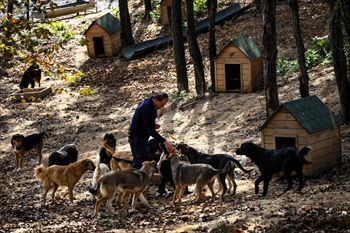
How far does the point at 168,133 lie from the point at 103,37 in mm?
12631

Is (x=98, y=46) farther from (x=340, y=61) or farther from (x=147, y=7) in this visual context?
(x=340, y=61)

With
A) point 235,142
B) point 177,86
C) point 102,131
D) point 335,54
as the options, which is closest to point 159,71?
point 177,86

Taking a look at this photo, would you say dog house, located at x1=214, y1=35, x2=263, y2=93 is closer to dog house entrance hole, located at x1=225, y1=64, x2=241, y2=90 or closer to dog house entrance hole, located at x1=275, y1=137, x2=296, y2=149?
dog house entrance hole, located at x1=225, y1=64, x2=241, y2=90

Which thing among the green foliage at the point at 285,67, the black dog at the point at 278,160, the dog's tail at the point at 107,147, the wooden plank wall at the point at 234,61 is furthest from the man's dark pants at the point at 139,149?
the green foliage at the point at 285,67

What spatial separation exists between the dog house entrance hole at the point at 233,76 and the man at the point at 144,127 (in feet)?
28.1

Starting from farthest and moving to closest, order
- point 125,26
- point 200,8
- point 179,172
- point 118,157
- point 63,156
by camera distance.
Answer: point 200,8, point 125,26, point 63,156, point 118,157, point 179,172

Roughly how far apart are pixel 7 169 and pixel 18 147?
3.26 ft

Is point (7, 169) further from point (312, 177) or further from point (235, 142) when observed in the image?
point (312, 177)

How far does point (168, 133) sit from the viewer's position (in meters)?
14.1

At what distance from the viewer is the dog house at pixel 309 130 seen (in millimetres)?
8695

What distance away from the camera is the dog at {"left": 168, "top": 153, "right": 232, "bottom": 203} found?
315 inches

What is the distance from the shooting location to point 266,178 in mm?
8055

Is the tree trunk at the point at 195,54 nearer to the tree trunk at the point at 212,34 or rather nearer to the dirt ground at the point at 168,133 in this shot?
the tree trunk at the point at 212,34

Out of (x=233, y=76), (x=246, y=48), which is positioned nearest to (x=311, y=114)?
(x=246, y=48)
